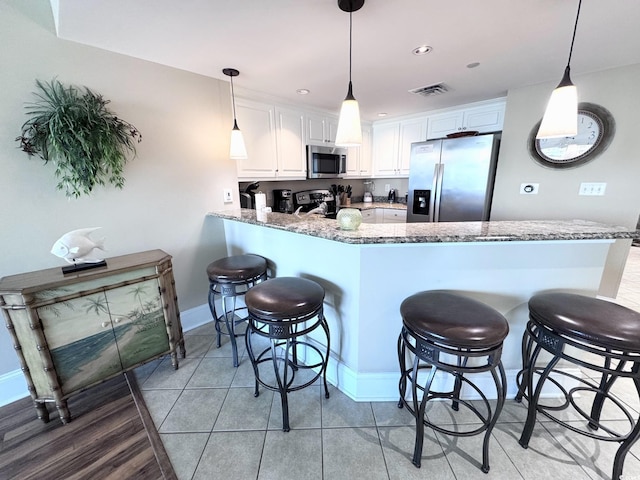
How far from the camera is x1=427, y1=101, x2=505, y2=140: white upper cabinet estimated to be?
3025 millimetres

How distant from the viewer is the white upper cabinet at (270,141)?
2.69 metres

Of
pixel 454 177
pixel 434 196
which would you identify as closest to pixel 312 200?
pixel 434 196

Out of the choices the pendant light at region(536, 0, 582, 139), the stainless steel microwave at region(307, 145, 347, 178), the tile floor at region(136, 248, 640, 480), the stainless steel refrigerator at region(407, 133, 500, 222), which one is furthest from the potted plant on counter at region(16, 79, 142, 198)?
the stainless steel refrigerator at region(407, 133, 500, 222)

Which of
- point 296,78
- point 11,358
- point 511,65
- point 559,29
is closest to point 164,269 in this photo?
point 11,358

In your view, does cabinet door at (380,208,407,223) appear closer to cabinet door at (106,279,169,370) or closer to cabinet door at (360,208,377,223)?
cabinet door at (360,208,377,223)

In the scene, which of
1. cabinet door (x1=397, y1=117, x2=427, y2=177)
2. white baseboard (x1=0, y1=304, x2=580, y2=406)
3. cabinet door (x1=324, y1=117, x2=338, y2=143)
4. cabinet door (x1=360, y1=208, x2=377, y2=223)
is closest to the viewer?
white baseboard (x1=0, y1=304, x2=580, y2=406)

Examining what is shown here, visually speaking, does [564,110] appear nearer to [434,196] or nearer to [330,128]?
[434,196]

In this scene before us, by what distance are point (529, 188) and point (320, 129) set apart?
8.23 ft

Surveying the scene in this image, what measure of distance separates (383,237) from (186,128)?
1.92 m

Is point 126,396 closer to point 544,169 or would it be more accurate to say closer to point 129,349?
point 129,349

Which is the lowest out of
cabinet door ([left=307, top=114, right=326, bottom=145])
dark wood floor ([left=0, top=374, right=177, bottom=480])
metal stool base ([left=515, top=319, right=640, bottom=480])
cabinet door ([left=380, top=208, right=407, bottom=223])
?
dark wood floor ([left=0, top=374, right=177, bottom=480])

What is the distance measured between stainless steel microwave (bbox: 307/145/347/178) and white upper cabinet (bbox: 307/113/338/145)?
0.09m

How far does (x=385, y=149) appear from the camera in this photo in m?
4.08

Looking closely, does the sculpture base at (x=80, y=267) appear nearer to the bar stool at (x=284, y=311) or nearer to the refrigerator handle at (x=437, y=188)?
the bar stool at (x=284, y=311)
